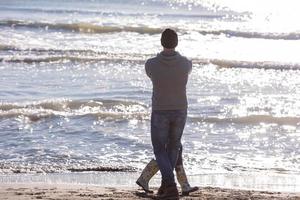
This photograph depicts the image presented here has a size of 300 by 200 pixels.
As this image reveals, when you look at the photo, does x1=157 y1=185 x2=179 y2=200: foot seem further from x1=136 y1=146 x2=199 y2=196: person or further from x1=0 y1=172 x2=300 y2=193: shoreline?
x1=0 y1=172 x2=300 y2=193: shoreline

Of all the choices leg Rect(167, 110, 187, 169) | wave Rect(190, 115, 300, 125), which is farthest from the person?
wave Rect(190, 115, 300, 125)

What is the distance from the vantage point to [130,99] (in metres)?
15.3

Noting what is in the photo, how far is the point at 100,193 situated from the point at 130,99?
24.2ft

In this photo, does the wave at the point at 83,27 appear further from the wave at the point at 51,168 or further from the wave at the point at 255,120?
the wave at the point at 51,168

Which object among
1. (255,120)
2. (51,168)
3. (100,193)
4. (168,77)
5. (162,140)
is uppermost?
(168,77)

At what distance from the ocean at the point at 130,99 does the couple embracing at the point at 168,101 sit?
6.37ft

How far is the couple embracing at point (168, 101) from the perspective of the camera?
7543 mm

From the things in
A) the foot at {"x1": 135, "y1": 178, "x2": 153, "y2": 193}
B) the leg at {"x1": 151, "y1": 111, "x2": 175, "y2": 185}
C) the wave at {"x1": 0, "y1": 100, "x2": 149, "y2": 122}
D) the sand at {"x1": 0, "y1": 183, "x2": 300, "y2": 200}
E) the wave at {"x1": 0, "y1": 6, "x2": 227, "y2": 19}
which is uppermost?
the wave at {"x1": 0, "y1": 6, "x2": 227, "y2": 19}

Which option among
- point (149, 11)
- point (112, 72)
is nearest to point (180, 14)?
point (149, 11)

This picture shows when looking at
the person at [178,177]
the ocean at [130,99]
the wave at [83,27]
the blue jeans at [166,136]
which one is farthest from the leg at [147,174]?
the wave at [83,27]

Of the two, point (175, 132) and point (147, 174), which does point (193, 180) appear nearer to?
point (147, 174)

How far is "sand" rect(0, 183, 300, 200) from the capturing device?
25.5 ft

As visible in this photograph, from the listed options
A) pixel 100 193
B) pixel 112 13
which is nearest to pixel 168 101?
pixel 100 193

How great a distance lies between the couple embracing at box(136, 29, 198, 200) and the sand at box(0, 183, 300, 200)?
0.41 m
